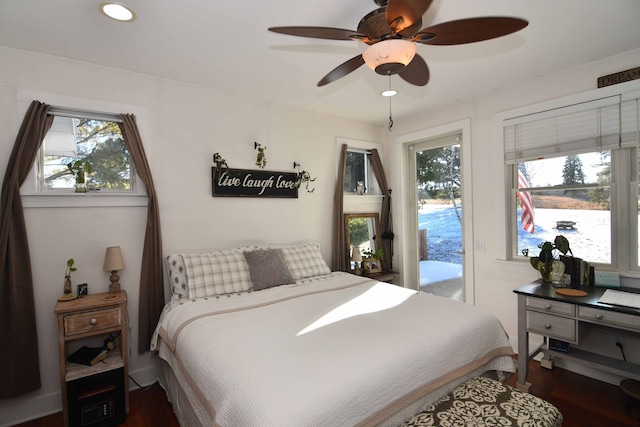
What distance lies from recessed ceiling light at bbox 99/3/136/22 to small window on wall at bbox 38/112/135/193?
3.20ft

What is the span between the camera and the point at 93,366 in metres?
2.16

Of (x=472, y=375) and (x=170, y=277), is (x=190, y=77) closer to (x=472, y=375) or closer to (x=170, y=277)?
(x=170, y=277)

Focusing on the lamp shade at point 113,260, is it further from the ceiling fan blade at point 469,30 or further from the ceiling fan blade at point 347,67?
the ceiling fan blade at point 469,30

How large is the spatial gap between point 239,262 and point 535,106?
10.1 ft

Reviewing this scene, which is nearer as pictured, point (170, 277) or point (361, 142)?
point (170, 277)

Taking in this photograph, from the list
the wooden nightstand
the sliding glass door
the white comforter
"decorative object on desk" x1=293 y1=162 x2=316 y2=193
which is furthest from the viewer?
the sliding glass door

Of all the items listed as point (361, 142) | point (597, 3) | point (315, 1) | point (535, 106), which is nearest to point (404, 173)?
point (361, 142)

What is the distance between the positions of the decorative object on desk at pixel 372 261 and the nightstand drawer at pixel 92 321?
254 cm

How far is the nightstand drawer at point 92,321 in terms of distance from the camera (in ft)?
6.79

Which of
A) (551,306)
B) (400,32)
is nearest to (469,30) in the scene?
(400,32)

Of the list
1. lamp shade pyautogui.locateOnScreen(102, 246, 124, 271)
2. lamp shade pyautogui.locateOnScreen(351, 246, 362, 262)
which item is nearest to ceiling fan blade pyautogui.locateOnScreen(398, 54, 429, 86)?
lamp shade pyautogui.locateOnScreen(351, 246, 362, 262)

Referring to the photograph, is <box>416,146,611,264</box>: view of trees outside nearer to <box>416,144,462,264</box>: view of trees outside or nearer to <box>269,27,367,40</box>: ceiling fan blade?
<box>416,144,462,264</box>: view of trees outside

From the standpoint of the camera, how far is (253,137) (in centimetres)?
322

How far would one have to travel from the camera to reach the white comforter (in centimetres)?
122
